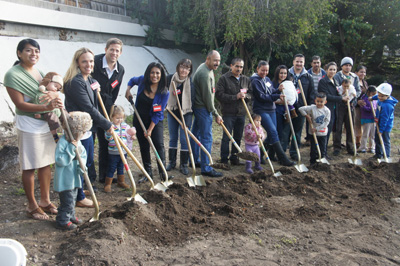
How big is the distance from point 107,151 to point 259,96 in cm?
288

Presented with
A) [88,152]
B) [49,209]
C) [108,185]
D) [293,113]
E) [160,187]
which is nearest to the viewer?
[49,209]

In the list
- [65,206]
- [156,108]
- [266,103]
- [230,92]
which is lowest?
[65,206]

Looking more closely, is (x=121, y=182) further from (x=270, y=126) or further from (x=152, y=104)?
(x=270, y=126)

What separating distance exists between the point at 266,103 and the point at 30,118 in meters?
4.06

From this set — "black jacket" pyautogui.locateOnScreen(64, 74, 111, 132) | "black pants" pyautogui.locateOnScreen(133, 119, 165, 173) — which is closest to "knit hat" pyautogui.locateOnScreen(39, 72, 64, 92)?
"black jacket" pyautogui.locateOnScreen(64, 74, 111, 132)

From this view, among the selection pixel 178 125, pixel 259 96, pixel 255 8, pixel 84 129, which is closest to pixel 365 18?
pixel 255 8

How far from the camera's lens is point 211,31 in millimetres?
10820

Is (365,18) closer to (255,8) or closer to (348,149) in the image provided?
(255,8)

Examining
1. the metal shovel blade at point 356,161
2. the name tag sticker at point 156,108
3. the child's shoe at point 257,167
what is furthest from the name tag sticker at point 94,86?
the metal shovel blade at point 356,161

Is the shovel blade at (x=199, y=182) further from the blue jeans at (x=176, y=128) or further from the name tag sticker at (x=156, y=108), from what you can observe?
the name tag sticker at (x=156, y=108)

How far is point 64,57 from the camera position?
8.14 m

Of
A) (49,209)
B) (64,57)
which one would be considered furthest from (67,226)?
(64,57)

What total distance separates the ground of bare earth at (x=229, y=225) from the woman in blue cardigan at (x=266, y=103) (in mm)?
986

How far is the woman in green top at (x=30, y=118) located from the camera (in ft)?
11.7
